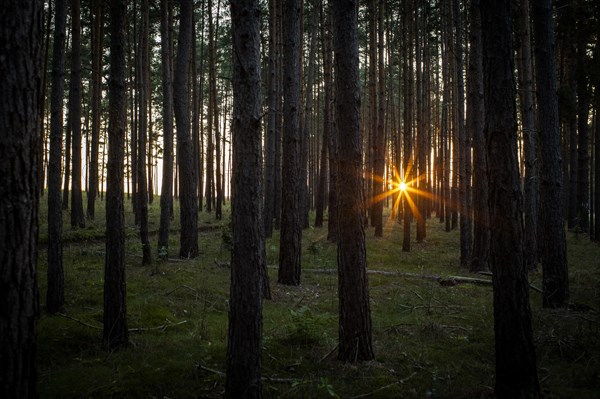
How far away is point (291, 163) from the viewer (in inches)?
400

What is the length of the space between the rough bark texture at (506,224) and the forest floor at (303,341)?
16.8 inches

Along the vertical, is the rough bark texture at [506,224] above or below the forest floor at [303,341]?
above

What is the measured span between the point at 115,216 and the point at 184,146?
7354 millimetres

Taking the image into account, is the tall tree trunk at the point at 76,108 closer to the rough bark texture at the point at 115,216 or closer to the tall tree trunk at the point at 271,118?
the rough bark texture at the point at 115,216

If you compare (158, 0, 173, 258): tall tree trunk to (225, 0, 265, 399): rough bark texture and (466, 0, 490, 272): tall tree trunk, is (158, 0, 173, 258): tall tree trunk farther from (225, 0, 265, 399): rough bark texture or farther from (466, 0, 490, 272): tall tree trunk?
(466, 0, 490, 272): tall tree trunk

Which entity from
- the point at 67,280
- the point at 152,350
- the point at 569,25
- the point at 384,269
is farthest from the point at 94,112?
the point at 569,25

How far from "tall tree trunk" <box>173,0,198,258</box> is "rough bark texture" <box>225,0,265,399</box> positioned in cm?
902

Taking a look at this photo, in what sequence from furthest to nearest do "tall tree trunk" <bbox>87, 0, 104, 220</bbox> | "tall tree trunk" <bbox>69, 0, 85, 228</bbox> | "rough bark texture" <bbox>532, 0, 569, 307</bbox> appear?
"tall tree trunk" <bbox>87, 0, 104, 220</bbox> → "tall tree trunk" <bbox>69, 0, 85, 228</bbox> → "rough bark texture" <bbox>532, 0, 569, 307</bbox>

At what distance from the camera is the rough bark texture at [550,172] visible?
7840mm

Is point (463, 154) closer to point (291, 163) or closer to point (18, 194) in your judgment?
point (291, 163)

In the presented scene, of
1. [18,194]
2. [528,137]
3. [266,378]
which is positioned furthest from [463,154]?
[18,194]

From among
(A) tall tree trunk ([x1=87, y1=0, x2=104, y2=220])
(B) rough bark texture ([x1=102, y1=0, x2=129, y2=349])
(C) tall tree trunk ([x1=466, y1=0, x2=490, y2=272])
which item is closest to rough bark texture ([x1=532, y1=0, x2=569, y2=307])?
(C) tall tree trunk ([x1=466, y1=0, x2=490, y2=272])

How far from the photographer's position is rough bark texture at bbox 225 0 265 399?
12.9 feet

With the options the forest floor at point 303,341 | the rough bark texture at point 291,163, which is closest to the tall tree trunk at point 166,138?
the forest floor at point 303,341
